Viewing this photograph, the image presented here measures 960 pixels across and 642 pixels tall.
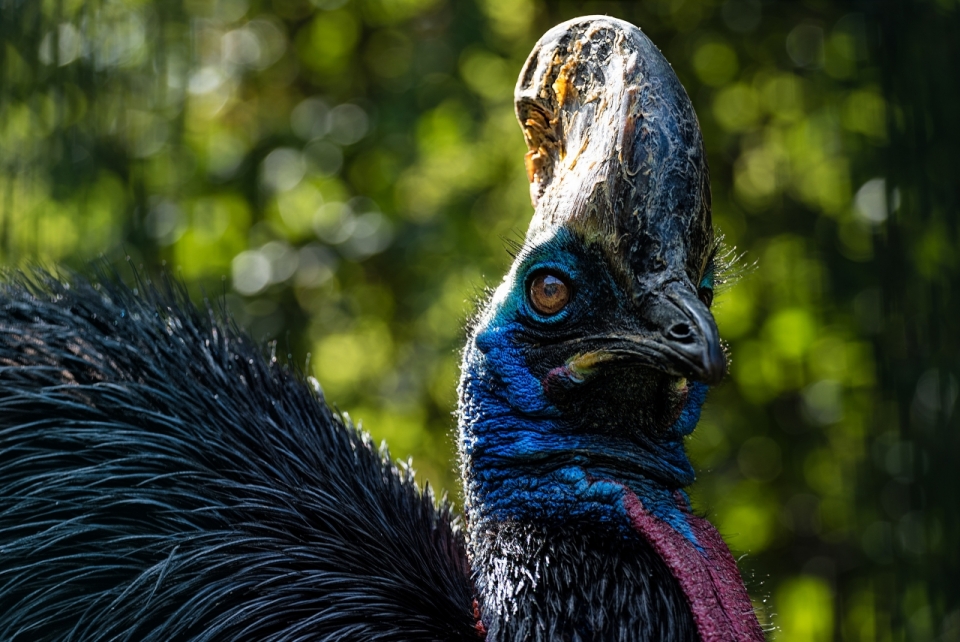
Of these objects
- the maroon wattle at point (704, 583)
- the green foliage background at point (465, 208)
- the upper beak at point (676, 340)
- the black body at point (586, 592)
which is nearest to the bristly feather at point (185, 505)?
the black body at point (586, 592)

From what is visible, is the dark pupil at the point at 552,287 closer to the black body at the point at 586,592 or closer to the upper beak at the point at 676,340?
the upper beak at the point at 676,340

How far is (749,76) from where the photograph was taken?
475cm

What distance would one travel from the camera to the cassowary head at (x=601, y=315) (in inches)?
69.2

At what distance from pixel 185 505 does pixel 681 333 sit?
0.93m

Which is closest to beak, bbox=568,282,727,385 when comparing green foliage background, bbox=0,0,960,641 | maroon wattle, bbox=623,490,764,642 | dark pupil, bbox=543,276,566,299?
dark pupil, bbox=543,276,566,299

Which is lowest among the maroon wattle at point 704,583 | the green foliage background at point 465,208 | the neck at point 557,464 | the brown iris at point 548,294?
the maroon wattle at point 704,583

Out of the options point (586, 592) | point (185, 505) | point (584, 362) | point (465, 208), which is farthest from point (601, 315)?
point (465, 208)

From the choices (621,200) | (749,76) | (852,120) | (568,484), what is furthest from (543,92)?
(749,76)

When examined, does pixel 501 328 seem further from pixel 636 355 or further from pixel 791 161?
pixel 791 161

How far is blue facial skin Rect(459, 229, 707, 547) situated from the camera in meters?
1.83

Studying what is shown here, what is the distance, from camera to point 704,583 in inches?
71.3

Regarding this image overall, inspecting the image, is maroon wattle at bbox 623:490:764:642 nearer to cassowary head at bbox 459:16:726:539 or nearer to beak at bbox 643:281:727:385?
cassowary head at bbox 459:16:726:539

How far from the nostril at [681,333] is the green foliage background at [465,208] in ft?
8.10

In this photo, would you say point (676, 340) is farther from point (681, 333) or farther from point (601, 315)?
point (601, 315)
